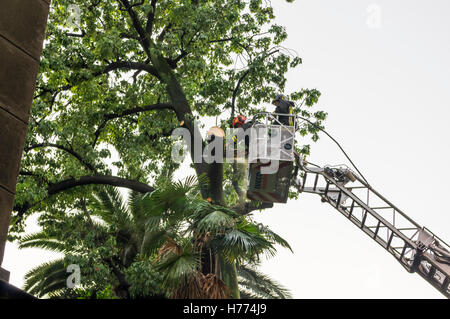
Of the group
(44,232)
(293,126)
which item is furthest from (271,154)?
(44,232)

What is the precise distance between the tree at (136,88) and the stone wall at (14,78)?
776 cm

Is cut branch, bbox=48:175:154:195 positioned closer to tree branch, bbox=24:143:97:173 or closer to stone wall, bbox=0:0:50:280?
tree branch, bbox=24:143:97:173

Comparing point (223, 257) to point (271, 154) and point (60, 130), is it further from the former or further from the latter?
point (60, 130)

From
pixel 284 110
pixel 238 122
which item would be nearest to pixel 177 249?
pixel 238 122

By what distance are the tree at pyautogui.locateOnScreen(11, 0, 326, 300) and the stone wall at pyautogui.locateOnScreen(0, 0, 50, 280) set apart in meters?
7.76

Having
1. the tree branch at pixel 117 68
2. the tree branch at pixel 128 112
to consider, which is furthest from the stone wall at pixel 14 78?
the tree branch at pixel 128 112

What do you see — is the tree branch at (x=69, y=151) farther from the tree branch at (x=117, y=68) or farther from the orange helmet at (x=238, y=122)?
the orange helmet at (x=238, y=122)

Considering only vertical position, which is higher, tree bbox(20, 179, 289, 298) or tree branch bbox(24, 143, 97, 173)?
tree branch bbox(24, 143, 97, 173)

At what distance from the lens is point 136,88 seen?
17.3m

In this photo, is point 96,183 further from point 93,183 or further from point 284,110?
point 284,110

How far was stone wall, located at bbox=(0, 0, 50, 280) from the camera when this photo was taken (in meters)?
6.29

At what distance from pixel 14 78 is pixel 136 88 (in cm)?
1077

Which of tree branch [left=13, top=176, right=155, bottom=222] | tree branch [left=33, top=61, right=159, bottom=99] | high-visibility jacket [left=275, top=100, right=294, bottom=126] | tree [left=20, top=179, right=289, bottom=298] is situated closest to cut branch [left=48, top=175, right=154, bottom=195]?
tree branch [left=13, top=176, right=155, bottom=222]

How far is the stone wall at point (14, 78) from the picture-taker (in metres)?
6.29
